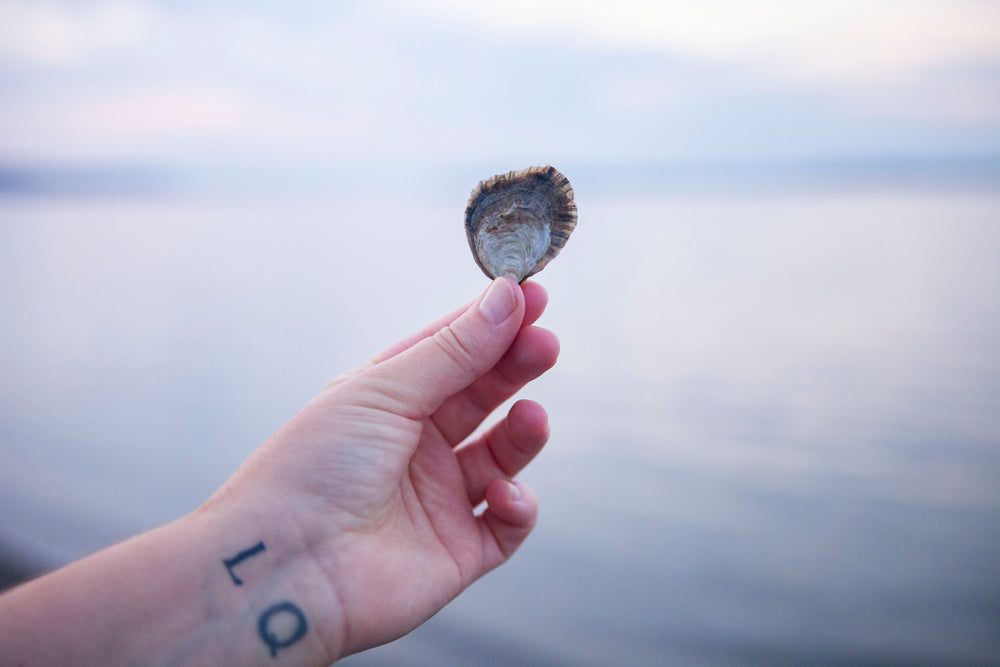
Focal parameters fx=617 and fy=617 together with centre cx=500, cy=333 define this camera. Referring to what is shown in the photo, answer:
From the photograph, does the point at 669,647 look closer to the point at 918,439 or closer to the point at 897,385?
the point at 918,439

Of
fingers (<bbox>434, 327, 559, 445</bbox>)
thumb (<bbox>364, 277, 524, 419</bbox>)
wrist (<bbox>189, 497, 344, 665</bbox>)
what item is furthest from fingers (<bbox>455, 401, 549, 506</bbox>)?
wrist (<bbox>189, 497, 344, 665</bbox>)

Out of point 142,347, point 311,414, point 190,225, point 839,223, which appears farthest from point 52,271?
point 839,223

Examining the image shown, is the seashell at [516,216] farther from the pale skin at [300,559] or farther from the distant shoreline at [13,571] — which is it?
the distant shoreline at [13,571]

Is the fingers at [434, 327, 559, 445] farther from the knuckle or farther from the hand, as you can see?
the knuckle

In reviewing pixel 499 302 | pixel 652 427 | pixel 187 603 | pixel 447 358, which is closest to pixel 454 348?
pixel 447 358

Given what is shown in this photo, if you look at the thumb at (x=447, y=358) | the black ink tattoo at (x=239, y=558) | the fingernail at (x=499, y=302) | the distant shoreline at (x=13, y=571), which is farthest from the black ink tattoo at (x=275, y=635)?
the distant shoreline at (x=13, y=571)
